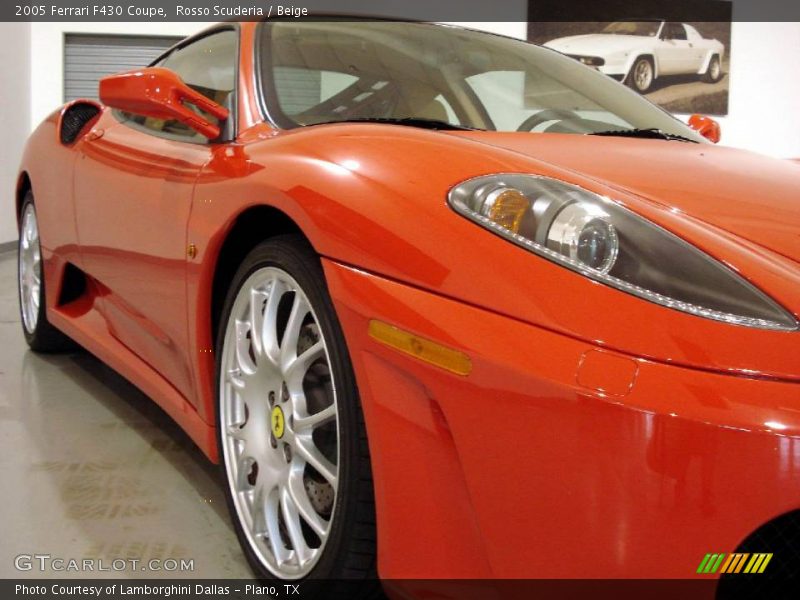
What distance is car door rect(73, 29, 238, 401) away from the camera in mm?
1680

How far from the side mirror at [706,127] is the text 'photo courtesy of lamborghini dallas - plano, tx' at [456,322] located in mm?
613

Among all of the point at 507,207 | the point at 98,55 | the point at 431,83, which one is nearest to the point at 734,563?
the point at 507,207

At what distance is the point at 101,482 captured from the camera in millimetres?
1840

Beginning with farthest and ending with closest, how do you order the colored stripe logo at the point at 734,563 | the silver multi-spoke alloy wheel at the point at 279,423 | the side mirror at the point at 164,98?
the side mirror at the point at 164,98, the silver multi-spoke alloy wheel at the point at 279,423, the colored stripe logo at the point at 734,563

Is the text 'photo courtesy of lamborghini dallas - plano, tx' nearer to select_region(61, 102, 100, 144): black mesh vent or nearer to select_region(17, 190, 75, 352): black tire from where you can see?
select_region(61, 102, 100, 144): black mesh vent

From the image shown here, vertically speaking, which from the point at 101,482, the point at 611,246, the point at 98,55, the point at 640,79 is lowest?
the point at 101,482

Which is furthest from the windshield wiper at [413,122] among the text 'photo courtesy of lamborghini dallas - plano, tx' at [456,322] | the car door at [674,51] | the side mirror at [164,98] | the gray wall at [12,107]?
the car door at [674,51]

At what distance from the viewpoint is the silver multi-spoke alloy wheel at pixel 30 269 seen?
2.84 m

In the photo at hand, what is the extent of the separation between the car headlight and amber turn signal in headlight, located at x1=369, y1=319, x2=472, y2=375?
0.51 feet

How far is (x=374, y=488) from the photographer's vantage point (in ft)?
3.58

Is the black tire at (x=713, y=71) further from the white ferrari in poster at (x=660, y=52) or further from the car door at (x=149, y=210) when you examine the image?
the car door at (x=149, y=210)

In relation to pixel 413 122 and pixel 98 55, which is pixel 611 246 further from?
pixel 98 55

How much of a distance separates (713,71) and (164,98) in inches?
260

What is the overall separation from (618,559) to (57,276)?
7.14 feet
